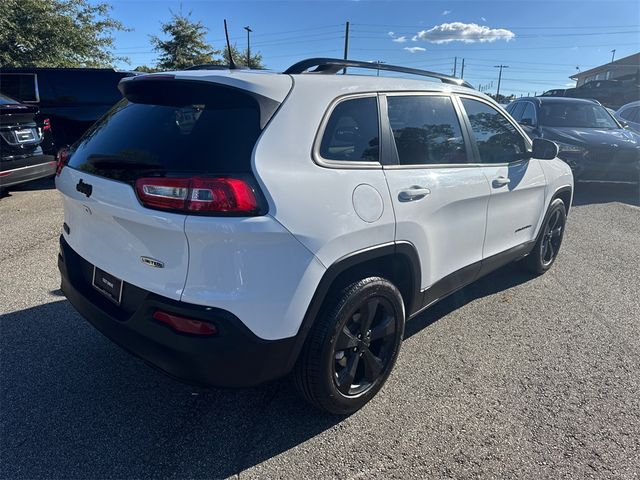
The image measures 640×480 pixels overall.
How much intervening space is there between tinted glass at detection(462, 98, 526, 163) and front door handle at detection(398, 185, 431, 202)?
0.96 m

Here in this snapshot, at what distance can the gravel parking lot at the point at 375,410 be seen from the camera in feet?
7.09

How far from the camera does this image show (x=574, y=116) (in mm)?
9062

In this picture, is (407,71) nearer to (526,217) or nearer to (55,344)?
(526,217)

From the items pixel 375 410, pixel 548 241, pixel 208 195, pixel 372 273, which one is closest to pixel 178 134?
pixel 208 195

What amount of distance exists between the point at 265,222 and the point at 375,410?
1.38 meters

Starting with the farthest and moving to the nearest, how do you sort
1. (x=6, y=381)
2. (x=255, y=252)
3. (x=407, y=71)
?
1. (x=407, y=71)
2. (x=6, y=381)
3. (x=255, y=252)

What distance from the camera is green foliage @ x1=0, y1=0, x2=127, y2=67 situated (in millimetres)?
15773

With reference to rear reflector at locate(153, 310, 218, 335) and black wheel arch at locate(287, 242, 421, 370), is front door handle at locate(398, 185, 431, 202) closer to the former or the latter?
black wheel arch at locate(287, 242, 421, 370)

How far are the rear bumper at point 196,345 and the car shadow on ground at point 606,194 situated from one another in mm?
7826

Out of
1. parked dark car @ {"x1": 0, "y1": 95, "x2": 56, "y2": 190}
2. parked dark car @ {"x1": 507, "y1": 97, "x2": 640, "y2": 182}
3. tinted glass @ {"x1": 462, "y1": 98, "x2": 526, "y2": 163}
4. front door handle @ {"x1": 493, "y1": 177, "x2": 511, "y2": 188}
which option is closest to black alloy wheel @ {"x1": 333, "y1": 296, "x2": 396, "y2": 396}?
front door handle @ {"x1": 493, "y1": 177, "x2": 511, "y2": 188}

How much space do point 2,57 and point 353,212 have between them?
18.9 metres

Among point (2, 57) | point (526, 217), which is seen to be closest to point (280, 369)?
point (526, 217)

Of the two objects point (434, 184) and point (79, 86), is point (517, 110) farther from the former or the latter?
point (79, 86)

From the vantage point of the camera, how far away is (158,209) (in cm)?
189
